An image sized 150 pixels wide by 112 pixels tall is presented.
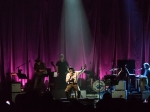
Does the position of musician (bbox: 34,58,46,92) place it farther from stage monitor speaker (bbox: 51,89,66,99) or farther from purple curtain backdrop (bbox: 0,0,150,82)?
purple curtain backdrop (bbox: 0,0,150,82)

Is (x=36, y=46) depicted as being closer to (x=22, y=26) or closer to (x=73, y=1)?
(x=22, y=26)

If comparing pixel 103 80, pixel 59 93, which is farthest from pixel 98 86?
pixel 59 93

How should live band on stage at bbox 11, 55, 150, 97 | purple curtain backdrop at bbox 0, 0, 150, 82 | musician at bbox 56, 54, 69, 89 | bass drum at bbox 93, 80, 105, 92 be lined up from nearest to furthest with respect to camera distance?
1. bass drum at bbox 93, 80, 105, 92
2. live band on stage at bbox 11, 55, 150, 97
3. musician at bbox 56, 54, 69, 89
4. purple curtain backdrop at bbox 0, 0, 150, 82

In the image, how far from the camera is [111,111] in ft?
22.2

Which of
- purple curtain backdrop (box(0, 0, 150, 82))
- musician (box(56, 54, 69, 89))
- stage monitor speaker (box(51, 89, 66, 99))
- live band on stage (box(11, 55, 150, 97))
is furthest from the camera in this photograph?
purple curtain backdrop (box(0, 0, 150, 82))

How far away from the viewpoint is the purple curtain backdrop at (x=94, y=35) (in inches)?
773

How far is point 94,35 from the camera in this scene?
19.9 metres

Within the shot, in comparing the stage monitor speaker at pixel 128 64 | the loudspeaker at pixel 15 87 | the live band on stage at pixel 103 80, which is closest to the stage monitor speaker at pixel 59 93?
the live band on stage at pixel 103 80

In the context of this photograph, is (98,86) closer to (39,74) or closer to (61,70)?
(61,70)

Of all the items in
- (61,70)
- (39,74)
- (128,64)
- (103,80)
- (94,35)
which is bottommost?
(103,80)

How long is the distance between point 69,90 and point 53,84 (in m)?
2.42

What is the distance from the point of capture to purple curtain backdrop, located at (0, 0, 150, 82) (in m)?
19.6

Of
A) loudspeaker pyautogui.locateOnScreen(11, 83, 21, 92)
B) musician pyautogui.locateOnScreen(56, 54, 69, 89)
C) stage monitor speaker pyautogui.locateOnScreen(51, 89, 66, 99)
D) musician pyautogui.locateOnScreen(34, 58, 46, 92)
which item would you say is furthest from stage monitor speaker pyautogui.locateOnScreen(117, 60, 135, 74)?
loudspeaker pyautogui.locateOnScreen(11, 83, 21, 92)

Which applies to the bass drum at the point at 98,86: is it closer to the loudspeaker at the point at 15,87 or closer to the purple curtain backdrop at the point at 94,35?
the purple curtain backdrop at the point at 94,35
